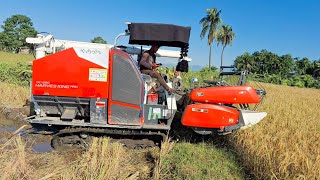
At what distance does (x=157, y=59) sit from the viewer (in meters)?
7.29

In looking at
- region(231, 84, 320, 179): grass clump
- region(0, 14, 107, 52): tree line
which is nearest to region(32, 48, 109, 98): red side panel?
region(231, 84, 320, 179): grass clump

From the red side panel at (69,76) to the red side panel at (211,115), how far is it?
1.64 meters

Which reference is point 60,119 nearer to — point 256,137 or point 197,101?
point 197,101

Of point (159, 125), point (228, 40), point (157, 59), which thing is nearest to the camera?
point (159, 125)

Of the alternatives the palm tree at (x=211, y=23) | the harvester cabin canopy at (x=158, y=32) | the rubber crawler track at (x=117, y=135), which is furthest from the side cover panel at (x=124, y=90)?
the palm tree at (x=211, y=23)

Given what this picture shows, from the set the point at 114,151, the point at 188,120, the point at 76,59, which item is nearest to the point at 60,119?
the point at 76,59

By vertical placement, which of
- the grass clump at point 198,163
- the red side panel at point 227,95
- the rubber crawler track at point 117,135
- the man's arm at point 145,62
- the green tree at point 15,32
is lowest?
the grass clump at point 198,163

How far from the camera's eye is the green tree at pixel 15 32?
67562mm

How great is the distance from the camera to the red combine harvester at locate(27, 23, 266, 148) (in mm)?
5352

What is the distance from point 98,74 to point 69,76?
53 centimetres

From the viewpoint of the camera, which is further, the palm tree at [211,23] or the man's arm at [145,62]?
the palm tree at [211,23]

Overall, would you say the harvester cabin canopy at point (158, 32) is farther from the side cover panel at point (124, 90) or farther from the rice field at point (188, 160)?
the rice field at point (188, 160)

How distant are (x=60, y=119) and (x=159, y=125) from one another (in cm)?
189

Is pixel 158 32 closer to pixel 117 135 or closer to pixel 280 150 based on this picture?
pixel 117 135
